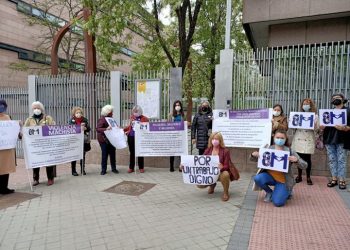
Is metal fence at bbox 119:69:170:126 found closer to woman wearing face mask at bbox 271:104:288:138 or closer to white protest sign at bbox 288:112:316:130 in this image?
woman wearing face mask at bbox 271:104:288:138

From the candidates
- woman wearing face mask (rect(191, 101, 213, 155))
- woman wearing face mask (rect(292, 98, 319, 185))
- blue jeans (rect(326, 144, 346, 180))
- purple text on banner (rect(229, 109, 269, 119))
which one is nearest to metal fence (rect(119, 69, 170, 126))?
woman wearing face mask (rect(191, 101, 213, 155))

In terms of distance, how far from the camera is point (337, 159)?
625 centimetres

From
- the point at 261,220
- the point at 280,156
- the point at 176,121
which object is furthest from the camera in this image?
the point at 176,121

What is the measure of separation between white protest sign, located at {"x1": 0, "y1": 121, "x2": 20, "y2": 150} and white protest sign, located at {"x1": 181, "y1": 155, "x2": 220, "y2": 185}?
137 inches

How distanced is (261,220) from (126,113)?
548 cm

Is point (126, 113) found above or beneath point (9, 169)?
above

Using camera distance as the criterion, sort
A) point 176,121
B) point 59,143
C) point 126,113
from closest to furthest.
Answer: point 59,143, point 176,121, point 126,113

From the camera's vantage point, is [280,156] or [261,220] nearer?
[261,220]

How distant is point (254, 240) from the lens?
13.0 ft

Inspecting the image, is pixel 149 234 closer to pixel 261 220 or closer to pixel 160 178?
pixel 261 220

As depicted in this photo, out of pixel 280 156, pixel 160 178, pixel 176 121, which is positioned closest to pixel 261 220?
pixel 280 156

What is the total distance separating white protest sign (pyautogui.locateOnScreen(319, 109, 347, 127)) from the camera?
600 cm

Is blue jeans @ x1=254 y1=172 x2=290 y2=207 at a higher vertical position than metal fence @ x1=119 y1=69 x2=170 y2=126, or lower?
lower

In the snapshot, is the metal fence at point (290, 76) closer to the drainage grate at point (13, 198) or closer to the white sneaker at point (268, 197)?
the white sneaker at point (268, 197)
